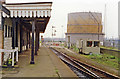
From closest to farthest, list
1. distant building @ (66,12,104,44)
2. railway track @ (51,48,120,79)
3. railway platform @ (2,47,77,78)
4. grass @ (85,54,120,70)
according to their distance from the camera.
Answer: railway platform @ (2,47,77,78), railway track @ (51,48,120,79), grass @ (85,54,120,70), distant building @ (66,12,104,44)

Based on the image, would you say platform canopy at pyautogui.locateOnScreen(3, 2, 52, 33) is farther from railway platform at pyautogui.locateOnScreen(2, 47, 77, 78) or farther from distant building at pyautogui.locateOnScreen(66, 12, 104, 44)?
distant building at pyautogui.locateOnScreen(66, 12, 104, 44)

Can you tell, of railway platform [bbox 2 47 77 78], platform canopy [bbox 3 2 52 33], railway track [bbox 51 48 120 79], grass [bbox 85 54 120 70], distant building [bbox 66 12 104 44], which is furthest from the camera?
distant building [bbox 66 12 104 44]

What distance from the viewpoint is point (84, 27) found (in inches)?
1709

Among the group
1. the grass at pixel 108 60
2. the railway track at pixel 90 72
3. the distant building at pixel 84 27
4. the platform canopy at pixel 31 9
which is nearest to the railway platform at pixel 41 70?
the railway track at pixel 90 72

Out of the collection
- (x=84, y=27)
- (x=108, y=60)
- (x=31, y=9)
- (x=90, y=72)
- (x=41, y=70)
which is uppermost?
(x=84, y=27)

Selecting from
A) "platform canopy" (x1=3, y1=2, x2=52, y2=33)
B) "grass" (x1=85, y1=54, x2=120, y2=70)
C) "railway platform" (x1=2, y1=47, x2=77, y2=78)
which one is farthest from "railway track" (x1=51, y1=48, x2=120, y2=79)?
"platform canopy" (x1=3, y1=2, x2=52, y2=33)

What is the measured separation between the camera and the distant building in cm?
4319

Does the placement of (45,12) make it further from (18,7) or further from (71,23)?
(71,23)

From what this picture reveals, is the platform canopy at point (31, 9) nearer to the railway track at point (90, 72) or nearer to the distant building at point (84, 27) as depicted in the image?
the railway track at point (90, 72)

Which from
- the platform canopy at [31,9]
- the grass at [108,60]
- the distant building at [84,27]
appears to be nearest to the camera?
→ the platform canopy at [31,9]

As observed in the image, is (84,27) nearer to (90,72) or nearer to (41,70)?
(90,72)

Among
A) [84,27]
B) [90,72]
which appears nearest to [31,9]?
[90,72]

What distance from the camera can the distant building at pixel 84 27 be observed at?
1700 inches

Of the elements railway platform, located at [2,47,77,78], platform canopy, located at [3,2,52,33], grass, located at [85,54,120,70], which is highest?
platform canopy, located at [3,2,52,33]
